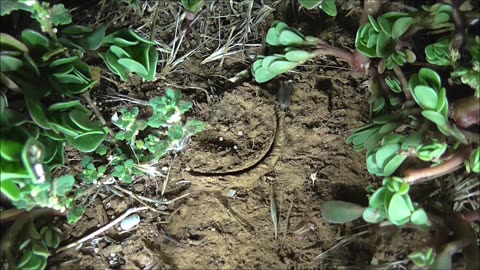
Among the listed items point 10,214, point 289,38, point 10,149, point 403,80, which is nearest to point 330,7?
point 289,38

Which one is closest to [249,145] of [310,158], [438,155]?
[310,158]

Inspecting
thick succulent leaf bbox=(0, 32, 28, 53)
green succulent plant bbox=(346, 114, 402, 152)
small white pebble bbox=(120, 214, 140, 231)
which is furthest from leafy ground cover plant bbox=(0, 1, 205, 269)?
green succulent plant bbox=(346, 114, 402, 152)

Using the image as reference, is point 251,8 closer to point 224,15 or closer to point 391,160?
point 224,15

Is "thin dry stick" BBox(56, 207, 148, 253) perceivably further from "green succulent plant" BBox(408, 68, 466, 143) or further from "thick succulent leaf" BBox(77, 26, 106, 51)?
"green succulent plant" BBox(408, 68, 466, 143)

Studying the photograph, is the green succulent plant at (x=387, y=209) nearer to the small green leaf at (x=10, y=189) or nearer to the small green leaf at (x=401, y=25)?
the small green leaf at (x=401, y=25)

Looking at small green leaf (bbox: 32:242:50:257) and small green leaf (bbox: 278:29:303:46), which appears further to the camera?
small green leaf (bbox: 278:29:303:46)
